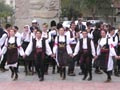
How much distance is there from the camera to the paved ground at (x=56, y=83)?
1270 centimetres

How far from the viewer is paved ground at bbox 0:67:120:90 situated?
41.7 ft

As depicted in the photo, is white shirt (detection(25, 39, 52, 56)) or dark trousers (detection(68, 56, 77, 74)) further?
dark trousers (detection(68, 56, 77, 74))

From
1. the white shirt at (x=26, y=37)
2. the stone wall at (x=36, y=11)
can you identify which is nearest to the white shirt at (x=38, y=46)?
the white shirt at (x=26, y=37)

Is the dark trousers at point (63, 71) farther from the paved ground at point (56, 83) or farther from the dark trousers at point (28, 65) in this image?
the dark trousers at point (28, 65)

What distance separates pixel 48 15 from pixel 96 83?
495cm

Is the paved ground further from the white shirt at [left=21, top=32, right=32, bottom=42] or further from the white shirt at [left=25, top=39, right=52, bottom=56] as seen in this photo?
the white shirt at [left=21, top=32, right=32, bottom=42]

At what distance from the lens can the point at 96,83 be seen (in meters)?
13.4

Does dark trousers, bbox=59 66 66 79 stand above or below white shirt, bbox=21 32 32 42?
below

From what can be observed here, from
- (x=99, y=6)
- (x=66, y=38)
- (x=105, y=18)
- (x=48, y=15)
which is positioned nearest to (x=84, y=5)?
(x=99, y=6)

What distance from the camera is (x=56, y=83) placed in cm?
1337

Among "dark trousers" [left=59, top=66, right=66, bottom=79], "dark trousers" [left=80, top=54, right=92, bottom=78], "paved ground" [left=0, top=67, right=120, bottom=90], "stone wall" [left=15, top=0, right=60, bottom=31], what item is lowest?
"paved ground" [left=0, top=67, right=120, bottom=90]

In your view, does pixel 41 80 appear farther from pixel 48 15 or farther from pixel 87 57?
pixel 48 15

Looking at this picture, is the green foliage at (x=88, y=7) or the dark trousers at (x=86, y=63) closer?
the dark trousers at (x=86, y=63)

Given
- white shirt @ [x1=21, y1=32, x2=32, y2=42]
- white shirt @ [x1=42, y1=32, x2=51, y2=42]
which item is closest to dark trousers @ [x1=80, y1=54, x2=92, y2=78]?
white shirt @ [x1=42, y1=32, x2=51, y2=42]
